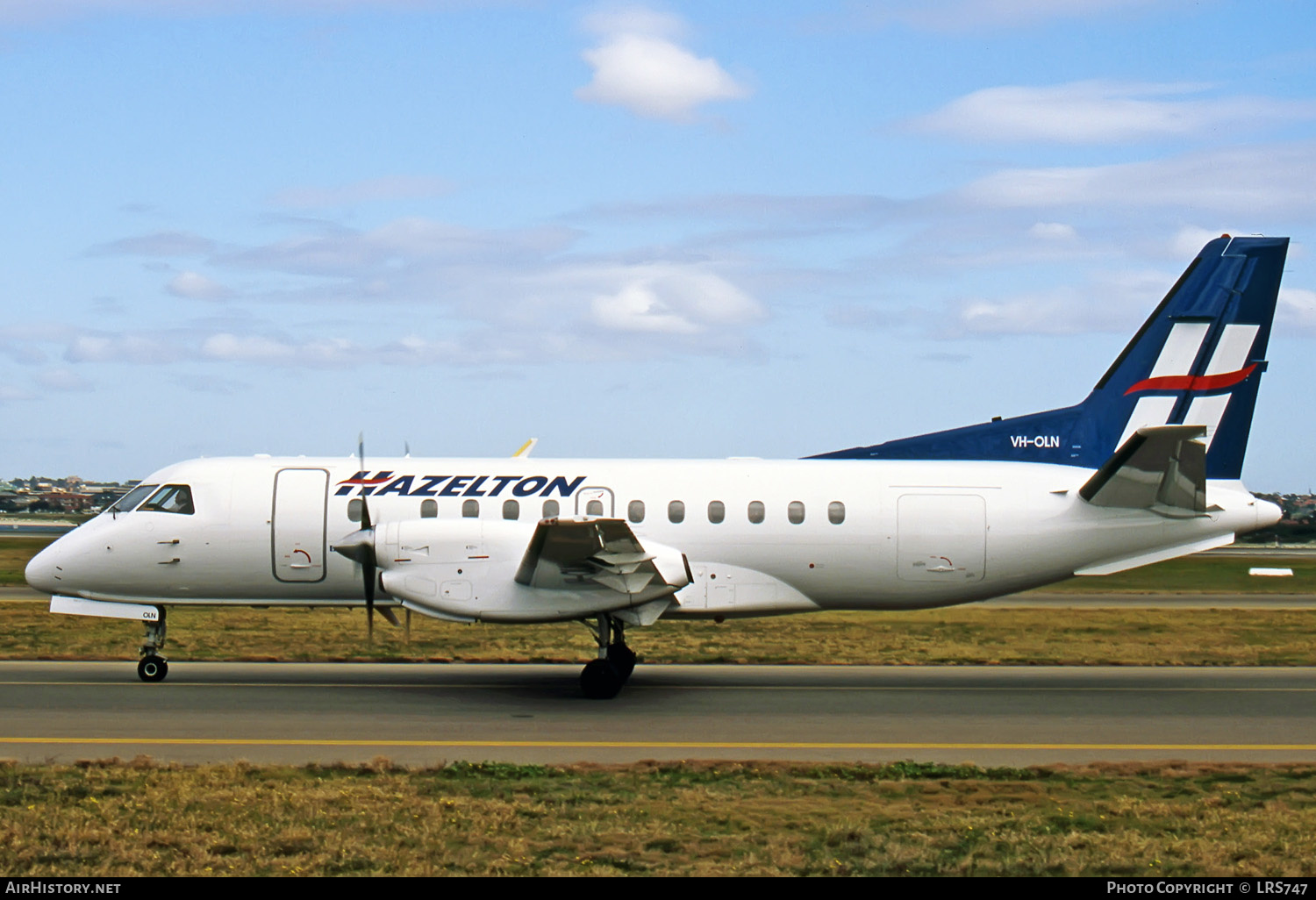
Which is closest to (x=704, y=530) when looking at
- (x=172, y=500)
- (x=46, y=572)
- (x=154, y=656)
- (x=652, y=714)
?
(x=652, y=714)

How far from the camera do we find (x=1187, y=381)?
18.9m

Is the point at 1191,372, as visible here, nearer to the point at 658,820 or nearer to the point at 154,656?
the point at 658,820

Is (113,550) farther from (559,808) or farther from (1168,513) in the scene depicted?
A: (1168,513)

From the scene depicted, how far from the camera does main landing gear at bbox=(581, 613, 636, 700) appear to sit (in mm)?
16359

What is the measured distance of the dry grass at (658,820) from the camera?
8.31 metres

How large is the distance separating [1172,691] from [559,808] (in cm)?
1143

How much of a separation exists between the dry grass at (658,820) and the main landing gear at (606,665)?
4650 millimetres

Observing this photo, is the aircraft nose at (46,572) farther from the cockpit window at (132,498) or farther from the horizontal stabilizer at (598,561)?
the horizontal stabilizer at (598,561)

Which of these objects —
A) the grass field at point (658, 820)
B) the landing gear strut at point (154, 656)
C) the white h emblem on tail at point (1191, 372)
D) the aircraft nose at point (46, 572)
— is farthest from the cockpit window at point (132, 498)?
the white h emblem on tail at point (1191, 372)

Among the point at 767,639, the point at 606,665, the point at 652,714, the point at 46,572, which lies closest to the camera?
the point at 652,714

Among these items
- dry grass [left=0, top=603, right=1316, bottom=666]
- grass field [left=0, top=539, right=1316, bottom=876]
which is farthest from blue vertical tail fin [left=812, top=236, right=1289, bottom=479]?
grass field [left=0, top=539, right=1316, bottom=876]

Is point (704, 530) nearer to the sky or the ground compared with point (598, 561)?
nearer to the sky

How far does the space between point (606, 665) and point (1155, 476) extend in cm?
813
